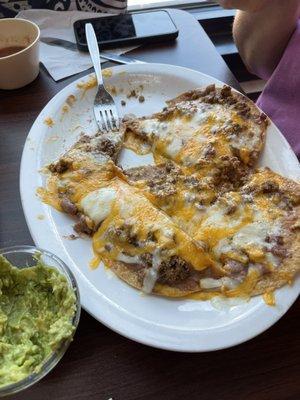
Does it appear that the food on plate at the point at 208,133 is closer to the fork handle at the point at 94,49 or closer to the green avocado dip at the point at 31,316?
the fork handle at the point at 94,49

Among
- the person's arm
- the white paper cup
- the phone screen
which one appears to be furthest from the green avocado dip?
the phone screen

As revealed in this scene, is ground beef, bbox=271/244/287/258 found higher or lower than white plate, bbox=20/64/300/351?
higher

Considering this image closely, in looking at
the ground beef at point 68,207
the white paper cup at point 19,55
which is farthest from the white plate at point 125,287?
the white paper cup at point 19,55

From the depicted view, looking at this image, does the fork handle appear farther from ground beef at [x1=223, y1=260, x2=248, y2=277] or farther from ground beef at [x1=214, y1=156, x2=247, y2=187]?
ground beef at [x1=223, y1=260, x2=248, y2=277]

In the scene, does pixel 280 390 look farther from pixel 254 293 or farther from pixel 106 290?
pixel 106 290

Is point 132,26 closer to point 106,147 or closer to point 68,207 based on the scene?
point 106,147

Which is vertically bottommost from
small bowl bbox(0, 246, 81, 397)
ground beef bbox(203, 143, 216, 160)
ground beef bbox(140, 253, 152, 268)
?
ground beef bbox(140, 253, 152, 268)

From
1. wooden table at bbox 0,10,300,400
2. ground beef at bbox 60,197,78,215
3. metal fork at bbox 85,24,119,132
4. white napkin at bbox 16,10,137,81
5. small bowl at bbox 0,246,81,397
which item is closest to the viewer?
small bowl at bbox 0,246,81,397

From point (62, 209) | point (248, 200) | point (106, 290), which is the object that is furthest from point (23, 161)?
point (248, 200)
